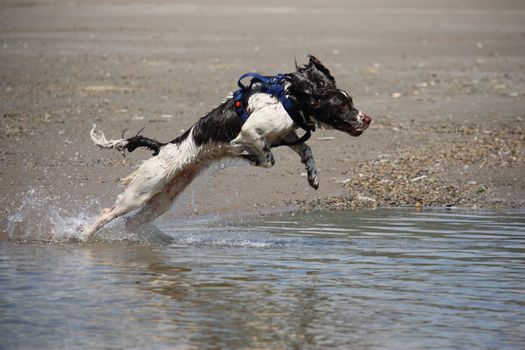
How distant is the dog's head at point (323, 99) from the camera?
8.35 m

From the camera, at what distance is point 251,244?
28.7ft

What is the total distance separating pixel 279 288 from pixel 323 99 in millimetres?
1840

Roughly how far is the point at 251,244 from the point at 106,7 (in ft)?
70.2

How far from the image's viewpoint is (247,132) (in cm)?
838

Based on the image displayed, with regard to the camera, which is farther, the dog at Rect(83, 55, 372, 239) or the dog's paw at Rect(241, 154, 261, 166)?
the dog's paw at Rect(241, 154, 261, 166)

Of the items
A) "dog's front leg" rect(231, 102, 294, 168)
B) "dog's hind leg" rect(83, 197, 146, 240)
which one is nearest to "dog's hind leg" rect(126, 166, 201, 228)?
"dog's hind leg" rect(83, 197, 146, 240)

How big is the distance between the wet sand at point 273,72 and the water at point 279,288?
138 cm

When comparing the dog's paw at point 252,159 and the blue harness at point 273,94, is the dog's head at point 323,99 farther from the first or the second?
the dog's paw at point 252,159

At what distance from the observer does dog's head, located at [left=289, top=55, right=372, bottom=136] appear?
8.35 metres

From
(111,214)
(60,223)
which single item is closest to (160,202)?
(111,214)

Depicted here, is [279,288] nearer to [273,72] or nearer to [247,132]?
[247,132]

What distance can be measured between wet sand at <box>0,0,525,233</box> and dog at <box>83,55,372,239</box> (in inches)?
54.2

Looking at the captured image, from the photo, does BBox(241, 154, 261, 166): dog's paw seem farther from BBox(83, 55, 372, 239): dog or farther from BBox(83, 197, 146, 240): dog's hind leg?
BBox(83, 197, 146, 240): dog's hind leg

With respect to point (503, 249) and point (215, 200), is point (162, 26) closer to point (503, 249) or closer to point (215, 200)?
point (215, 200)
